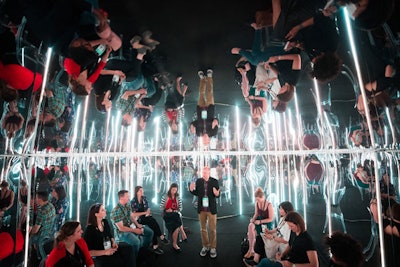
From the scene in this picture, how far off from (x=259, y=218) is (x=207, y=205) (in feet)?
1.93

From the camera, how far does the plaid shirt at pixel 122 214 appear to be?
8.26 feet

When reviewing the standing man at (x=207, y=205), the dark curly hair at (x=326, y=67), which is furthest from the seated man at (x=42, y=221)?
the dark curly hair at (x=326, y=67)

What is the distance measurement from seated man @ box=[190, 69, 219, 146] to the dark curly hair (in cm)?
114

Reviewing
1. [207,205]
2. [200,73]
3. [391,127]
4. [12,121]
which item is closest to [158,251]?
[207,205]

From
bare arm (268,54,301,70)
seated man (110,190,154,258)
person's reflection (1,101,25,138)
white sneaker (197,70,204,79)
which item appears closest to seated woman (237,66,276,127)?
bare arm (268,54,301,70)

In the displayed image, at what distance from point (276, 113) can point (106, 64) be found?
200 cm

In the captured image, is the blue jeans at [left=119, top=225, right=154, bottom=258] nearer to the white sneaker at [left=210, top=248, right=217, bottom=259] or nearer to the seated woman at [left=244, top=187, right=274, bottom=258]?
the white sneaker at [left=210, top=248, right=217, bottom=259]

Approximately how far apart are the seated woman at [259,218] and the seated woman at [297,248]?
20 cm

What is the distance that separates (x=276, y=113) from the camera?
2678mm

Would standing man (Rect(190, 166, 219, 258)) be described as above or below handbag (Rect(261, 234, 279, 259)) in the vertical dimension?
above

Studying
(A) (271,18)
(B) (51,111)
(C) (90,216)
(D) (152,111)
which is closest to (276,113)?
(A) (271,18)

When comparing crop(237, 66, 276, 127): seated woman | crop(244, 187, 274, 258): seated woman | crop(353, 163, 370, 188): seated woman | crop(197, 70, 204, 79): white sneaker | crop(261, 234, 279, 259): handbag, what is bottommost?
crop(261, 234, 279, 259): handbag

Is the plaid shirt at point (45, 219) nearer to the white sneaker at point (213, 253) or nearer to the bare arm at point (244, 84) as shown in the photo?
the white sneaker at point (213, 253)

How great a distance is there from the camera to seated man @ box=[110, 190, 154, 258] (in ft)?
8.29
